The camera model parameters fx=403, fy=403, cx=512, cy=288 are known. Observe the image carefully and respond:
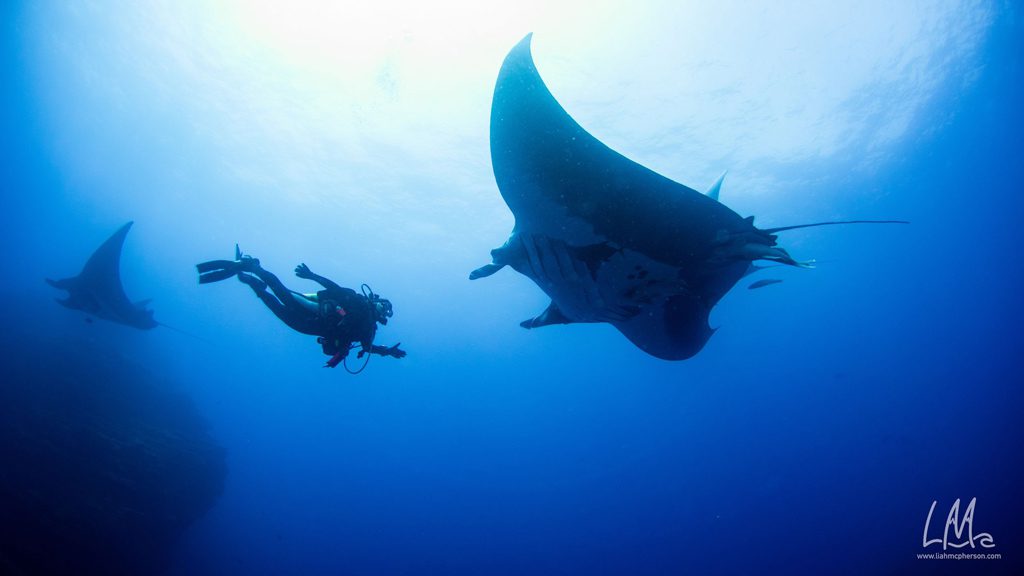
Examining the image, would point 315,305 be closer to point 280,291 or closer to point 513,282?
point 280,291

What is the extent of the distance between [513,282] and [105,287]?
2638 centimetres

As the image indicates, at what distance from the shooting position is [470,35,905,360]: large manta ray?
97.3 inches

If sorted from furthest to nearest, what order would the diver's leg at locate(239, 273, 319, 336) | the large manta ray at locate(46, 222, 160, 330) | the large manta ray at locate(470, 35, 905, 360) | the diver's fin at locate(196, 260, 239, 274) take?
the large manta ray at locate(46, 222, 160, 330) → the diver's leg at locate(239, 273, 319, 336) → the diver's fin at locate(196, 260, 239, 274) → the large manta ray at locate(470, 35, 905, 360)

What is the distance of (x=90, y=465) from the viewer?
11984 mm

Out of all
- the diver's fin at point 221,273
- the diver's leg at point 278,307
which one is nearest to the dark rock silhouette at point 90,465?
the diver's fin at point 221,273

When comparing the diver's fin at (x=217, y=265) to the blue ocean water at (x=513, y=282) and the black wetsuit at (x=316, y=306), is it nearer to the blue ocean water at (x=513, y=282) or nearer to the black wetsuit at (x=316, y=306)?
the black wetsuit at (x=316, y=306)

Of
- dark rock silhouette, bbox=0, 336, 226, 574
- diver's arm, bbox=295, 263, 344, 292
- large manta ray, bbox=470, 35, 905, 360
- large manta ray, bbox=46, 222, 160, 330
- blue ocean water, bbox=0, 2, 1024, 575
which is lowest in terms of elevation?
dark rock silhouette, bbox=0, 336, 226, 574

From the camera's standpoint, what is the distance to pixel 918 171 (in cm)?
2081

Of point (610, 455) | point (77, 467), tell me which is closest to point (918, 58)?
point (77, 467)

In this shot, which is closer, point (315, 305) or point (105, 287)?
point (315, 305)

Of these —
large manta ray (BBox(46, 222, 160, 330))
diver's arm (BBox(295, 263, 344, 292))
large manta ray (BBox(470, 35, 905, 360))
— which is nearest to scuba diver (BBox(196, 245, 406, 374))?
diver's arm (BBox(295, 263, 344, 292))

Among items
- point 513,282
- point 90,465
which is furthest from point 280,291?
point 513,282

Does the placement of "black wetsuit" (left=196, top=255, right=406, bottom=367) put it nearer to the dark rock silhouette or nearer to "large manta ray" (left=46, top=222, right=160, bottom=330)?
"large manta ray" (left=46, top=222, right=160, bottom=330)

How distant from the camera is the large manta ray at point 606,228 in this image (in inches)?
97.3
